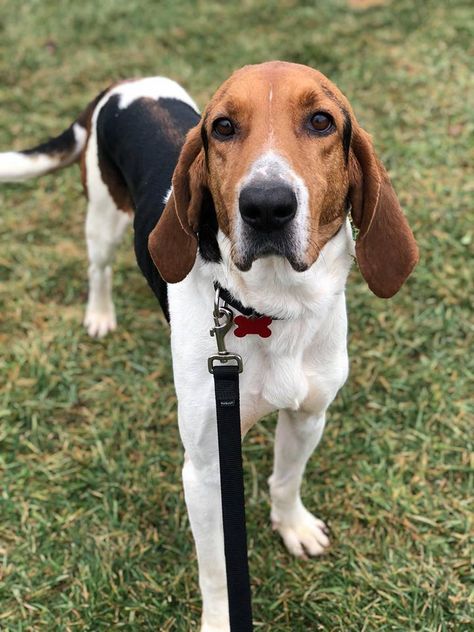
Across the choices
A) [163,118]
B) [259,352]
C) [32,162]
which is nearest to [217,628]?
[259,352]

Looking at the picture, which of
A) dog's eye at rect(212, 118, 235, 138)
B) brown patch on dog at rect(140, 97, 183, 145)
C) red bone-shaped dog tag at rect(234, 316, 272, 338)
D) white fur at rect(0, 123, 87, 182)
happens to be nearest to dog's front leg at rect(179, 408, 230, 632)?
red bone-shaped dog tag at rect(234, 316, 272, 338)

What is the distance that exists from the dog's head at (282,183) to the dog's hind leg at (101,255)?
1.55 m

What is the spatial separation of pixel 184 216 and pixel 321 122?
1.90ft

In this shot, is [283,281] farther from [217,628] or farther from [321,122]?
[217,628]

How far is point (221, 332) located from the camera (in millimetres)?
2559

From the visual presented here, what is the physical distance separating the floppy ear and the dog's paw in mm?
1601

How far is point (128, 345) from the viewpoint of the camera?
4.76 metres

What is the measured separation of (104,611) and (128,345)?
178cm

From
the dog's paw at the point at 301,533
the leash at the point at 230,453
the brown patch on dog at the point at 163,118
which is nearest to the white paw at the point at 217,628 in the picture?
the dog's paw at the point at 301,533

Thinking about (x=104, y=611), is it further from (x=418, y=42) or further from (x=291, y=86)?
(x=418, y=42)

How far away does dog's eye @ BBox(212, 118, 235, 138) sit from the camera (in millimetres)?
2414

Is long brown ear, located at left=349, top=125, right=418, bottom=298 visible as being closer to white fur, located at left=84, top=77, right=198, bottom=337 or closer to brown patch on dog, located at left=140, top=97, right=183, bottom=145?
brown patch on dog, located at left=140, top=97, right=183, bottom=145

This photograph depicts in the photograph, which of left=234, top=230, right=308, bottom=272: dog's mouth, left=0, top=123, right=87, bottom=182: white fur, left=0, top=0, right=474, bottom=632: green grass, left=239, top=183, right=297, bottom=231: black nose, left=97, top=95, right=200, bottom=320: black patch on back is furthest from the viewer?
left=0, top=123, right=87, bottom=182: white fur

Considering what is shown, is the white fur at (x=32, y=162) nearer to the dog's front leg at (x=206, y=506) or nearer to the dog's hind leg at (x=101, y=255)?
the dog's hind leg at (x=101, y=255)
